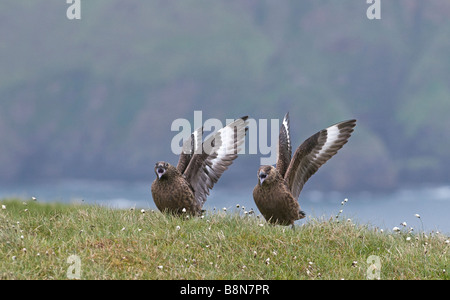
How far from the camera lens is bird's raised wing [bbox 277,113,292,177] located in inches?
393

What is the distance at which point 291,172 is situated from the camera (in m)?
9.65

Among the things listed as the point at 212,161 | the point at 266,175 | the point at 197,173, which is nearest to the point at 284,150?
the point at 212,161

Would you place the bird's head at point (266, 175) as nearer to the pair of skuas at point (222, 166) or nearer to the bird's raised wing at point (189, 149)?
the pair of skuas at point (222, 166)

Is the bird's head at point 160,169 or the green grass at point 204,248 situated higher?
the bird's head at point 160,169

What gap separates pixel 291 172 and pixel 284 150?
2.21 feet

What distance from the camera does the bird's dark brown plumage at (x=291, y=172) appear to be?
8.95m

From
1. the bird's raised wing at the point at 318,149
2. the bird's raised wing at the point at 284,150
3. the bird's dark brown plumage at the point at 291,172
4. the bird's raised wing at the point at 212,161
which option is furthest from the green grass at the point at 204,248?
the bird's raised wing at the point at 284,150

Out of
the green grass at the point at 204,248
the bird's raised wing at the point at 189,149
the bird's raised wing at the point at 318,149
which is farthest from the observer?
the bird's raised wing at the point at 189,149

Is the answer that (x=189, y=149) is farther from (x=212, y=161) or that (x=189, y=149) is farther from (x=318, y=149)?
(x=318, y=149)

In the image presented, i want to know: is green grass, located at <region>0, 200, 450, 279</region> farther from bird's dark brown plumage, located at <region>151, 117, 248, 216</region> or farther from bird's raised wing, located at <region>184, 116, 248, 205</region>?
bird's raised wing, located at <region>184, 116, 248, 205</region>

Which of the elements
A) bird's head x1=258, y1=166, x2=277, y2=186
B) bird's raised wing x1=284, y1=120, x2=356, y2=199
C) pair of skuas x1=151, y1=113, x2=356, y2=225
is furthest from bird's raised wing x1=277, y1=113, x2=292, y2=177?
bird's head x1=258, y1=166, x2=277, y2=186
